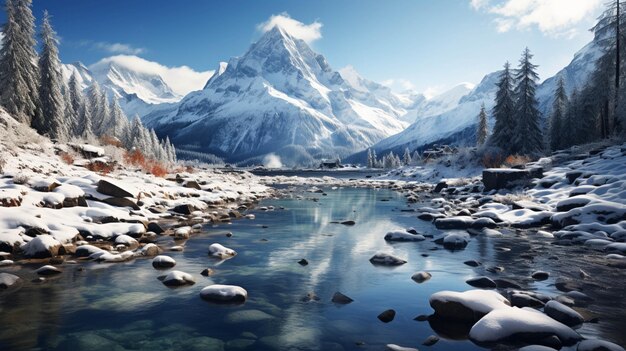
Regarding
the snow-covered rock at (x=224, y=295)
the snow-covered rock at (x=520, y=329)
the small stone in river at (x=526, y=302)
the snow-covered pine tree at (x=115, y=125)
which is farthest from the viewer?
the snow-covered pine tree at (x=115, y=125)

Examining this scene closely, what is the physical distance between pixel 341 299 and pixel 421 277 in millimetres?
3031

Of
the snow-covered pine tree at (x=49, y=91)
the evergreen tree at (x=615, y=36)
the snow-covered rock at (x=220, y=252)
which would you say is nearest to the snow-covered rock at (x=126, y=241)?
the snow-covered rock at (x=220, y=252)

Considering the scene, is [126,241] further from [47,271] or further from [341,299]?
[341,299]

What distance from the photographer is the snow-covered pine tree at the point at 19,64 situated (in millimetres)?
38656

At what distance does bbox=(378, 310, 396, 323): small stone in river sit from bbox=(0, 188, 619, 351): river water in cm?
15

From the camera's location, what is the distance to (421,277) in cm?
1109

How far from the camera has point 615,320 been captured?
25.5ft

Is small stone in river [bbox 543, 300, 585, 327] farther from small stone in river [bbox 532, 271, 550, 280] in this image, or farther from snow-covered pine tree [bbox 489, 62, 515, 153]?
snow-covered pine tree [bbox 489, 62, 515, 153]

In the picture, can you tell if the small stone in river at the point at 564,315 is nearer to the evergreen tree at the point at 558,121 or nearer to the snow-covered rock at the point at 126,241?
the snow-covered rock at the point at 126,241

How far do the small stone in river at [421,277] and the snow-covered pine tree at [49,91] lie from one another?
46.2 meters

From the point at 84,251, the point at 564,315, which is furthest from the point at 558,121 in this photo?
the point at 84,251

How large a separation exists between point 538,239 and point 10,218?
20.8 meters

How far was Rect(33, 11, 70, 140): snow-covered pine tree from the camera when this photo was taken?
44.2 meters

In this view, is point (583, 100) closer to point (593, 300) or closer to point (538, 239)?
point (538, 239)
